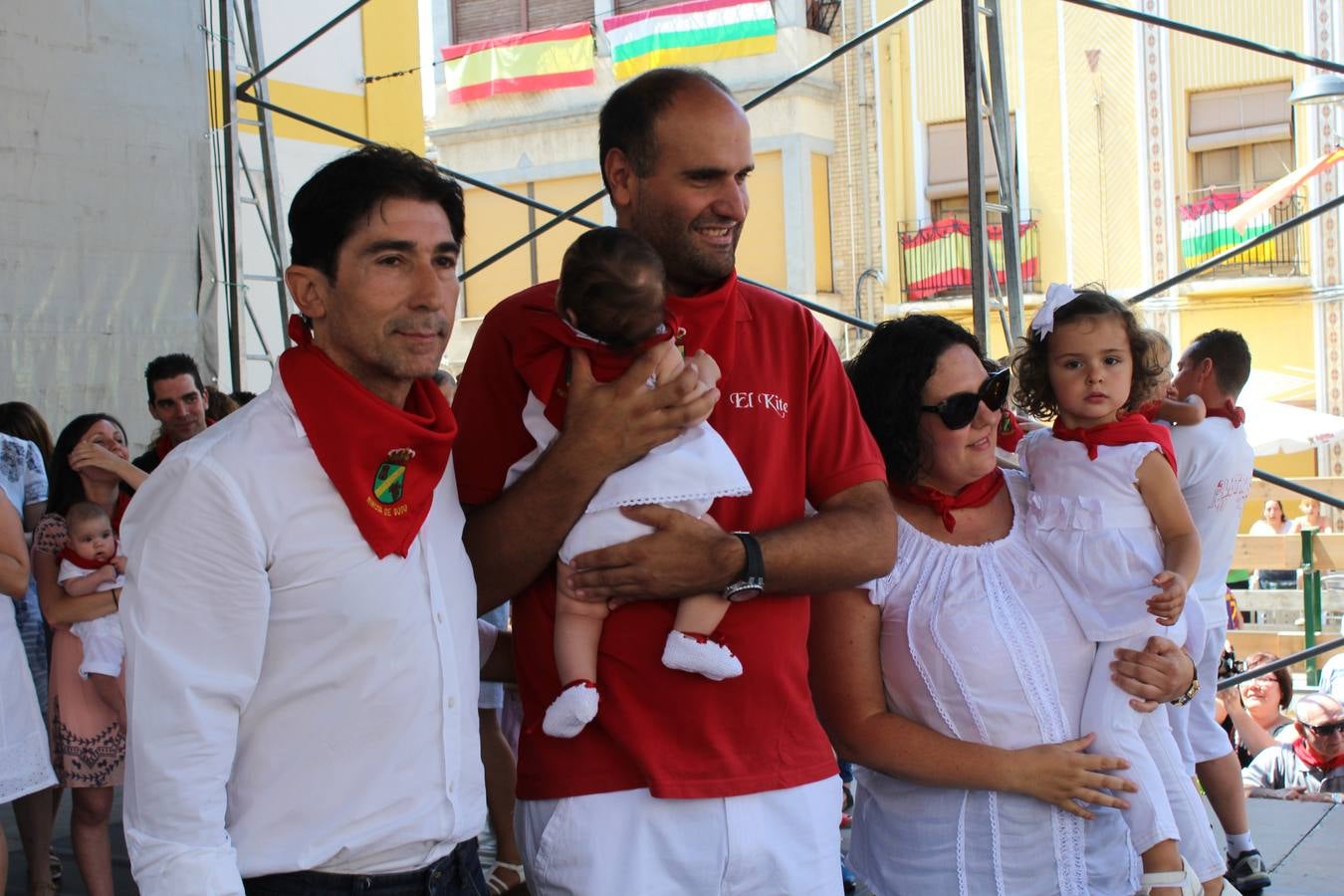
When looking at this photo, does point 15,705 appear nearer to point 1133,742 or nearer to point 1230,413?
point 1133,742

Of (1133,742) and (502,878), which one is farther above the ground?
(1133,742)

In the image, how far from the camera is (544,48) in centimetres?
1914

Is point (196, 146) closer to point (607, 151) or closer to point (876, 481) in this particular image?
point (607, 151)

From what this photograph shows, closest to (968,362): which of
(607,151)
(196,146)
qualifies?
(607,151)

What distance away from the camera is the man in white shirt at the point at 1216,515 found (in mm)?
4387

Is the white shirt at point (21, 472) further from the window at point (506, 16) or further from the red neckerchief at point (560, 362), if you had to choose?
the window at point (506, 16)

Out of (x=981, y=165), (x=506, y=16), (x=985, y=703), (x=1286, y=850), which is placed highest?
(x=506, y=16)

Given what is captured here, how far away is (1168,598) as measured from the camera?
248 cm

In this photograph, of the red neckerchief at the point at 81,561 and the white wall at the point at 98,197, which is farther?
the white wall at the point at 98,197

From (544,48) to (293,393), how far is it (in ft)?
59.7

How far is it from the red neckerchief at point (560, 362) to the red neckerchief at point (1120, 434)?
1.11 metres

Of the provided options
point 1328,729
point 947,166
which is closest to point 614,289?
point 1328,729

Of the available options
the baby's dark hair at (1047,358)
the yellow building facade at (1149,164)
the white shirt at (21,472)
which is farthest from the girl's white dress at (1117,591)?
the yellow building facade at (1149,164)

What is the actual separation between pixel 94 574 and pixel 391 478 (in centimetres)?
275
